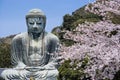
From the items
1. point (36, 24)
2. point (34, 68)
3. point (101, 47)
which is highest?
point (36, 24)

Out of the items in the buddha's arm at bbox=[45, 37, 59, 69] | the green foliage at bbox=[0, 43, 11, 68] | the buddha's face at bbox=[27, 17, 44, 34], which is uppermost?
the buddha's face at bbox=[27, 17, 44, 34]

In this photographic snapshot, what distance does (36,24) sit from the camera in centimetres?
1092

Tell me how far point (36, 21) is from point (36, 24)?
6cm

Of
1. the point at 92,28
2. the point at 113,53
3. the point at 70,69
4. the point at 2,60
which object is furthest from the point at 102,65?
the point at 2,60

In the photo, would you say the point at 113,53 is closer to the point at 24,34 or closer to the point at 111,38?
the point at 111,38

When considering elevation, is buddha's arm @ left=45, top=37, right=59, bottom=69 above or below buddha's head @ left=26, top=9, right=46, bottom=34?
below

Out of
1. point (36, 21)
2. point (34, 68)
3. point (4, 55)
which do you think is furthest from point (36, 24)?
point (4, 55)

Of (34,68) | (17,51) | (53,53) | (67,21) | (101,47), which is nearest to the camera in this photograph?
(34,68)

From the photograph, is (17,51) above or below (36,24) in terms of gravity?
below

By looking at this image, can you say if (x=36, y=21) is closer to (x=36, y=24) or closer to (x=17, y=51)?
(x=36, y=24)

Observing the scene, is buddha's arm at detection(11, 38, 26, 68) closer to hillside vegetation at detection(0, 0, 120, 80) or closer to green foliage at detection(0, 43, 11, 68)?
hillside vegetation at detection(0, 0, 120, 80)

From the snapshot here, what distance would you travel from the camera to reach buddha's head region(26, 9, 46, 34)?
10.9m

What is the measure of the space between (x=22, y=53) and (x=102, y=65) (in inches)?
82.2

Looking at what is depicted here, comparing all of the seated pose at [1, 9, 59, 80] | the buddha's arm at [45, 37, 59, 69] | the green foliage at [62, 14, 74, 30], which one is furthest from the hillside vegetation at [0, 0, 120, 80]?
the green foliage at [62, 14, 74, 30]
